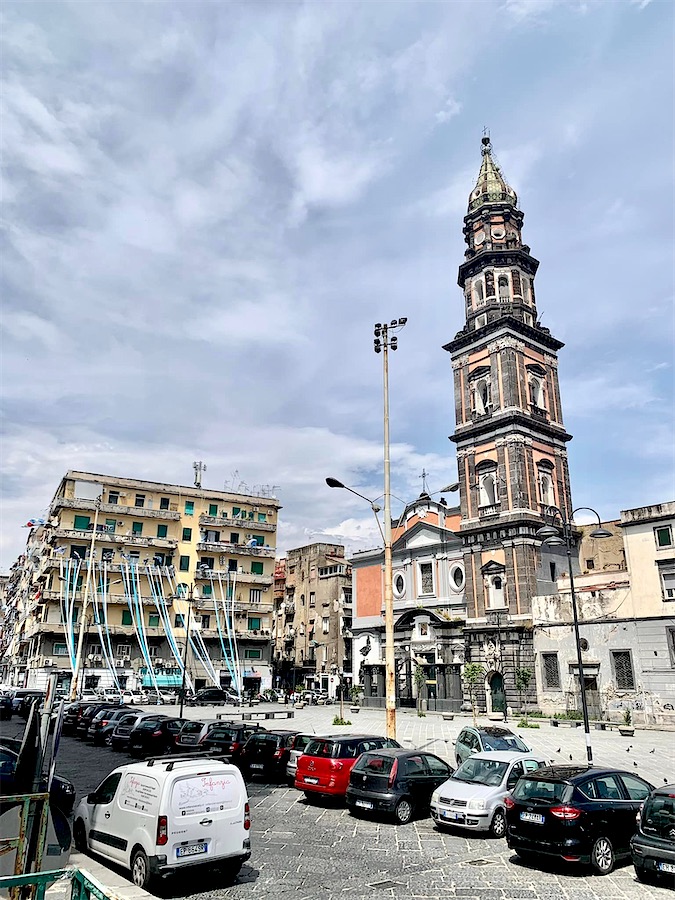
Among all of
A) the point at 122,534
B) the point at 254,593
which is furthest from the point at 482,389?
the point at 122,534

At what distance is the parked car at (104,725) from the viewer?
28500mm

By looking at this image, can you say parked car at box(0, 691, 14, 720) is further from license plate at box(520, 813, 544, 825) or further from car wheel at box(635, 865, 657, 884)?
car wheel at box(635, 865, 657, 884)

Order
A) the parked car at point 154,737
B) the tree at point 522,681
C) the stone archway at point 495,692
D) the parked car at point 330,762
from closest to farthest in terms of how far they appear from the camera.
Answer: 1. the parked car at point 330,762
2. the parked car at point 154,737
3. the tree at point 522,681
4. the stone archway at point 495,692

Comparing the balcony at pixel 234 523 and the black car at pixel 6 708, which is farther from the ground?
the balcony at pixel 234 523

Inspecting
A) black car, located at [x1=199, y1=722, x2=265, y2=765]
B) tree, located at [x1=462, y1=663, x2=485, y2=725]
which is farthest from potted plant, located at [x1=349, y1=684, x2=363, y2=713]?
black car, located at [x1=199, y1=722, x2=265, y2=765]

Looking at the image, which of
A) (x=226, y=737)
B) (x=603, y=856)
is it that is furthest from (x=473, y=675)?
(x=603, y=856)

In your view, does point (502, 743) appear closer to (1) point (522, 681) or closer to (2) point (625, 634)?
(2) point (625, 634)

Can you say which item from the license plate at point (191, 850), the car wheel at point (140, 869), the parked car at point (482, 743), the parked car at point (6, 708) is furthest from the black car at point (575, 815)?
the parked car at point (6, 708)

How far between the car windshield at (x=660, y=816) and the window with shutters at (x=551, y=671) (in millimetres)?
36652

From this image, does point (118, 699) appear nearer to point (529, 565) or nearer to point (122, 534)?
point (122, 534)

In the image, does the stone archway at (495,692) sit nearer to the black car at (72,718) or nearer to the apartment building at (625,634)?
the apartment building at (625,634)

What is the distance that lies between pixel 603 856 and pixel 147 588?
55946 mm

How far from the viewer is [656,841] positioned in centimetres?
1009

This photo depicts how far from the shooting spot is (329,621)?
78.2 metres
